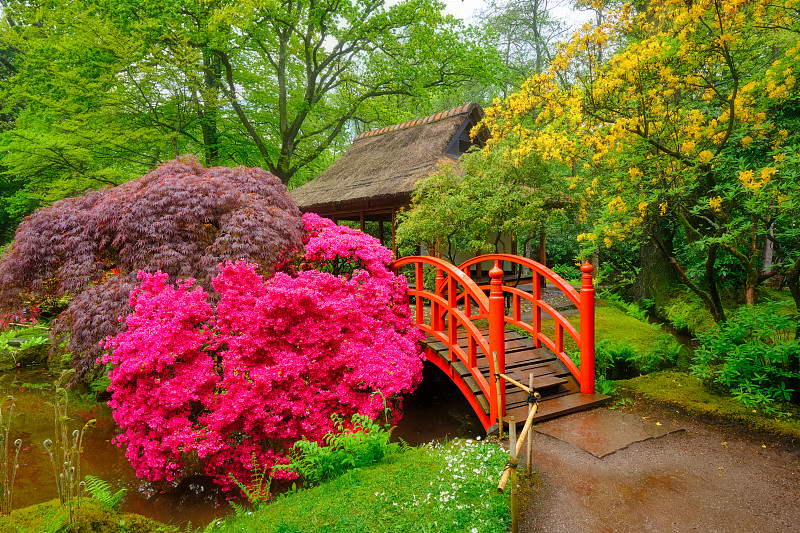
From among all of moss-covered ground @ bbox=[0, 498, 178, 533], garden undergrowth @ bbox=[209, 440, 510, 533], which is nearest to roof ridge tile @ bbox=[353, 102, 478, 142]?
garden undergrowth @ bbox=[209, 440, 510, 533]

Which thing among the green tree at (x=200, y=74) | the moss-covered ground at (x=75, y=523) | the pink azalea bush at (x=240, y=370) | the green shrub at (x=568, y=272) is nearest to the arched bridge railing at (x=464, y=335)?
the pink azalea bush at (x=240, y=370)

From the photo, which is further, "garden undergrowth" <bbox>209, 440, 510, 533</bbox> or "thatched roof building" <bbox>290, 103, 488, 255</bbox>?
"thatched roof building" <bbox>290, 103, 488, 255</bbox>

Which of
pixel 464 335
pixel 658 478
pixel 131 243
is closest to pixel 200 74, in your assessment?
pixel 131 243

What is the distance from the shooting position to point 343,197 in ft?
40.0

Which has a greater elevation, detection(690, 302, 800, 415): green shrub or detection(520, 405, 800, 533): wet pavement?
detection(690, 302, 800, 415): green shrub

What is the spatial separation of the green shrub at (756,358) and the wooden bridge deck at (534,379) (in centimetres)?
124

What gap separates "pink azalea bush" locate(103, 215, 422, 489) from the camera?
4562 mm

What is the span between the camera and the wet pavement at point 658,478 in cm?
294

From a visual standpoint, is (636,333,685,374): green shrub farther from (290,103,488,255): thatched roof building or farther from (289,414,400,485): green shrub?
(290,103,488,255): thatched roof building

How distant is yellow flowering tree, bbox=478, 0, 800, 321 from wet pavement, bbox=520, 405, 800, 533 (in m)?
1.87

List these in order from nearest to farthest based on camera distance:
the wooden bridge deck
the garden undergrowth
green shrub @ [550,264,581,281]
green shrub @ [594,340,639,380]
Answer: the garden undergrowth < the wooden bridge deck < green shrub @ [594,340,639,380] < green shrub @ [550,264,581,281]

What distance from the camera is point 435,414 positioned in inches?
272

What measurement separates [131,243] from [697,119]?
644cm

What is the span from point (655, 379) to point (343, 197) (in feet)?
28.4
